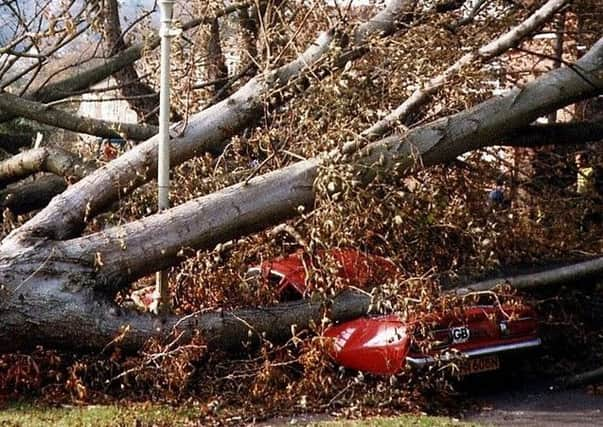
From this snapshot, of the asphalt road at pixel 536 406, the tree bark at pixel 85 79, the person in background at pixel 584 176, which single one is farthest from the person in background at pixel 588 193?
the tree bark at pixel 85 79

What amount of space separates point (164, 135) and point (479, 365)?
322 centimetres

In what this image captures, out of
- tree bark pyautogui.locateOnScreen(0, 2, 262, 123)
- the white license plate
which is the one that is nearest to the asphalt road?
the white license plate

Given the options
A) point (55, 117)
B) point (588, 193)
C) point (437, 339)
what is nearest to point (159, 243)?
point (437, 339)

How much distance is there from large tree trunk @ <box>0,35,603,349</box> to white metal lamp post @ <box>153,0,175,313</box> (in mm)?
225

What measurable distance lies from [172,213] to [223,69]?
4927 mm

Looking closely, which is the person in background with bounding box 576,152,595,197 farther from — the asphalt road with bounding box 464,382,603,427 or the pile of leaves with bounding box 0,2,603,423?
the asphalt road with bounding box 464,382,603,427

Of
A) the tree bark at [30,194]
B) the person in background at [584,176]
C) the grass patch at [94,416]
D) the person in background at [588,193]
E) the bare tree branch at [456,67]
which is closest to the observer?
the grass patch at [94,416]

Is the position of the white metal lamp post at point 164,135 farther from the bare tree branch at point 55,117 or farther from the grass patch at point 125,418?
the bare tree branch at point 55,117

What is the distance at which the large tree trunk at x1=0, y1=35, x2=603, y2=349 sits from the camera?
684cm

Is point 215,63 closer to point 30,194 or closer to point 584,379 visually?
point 30,194

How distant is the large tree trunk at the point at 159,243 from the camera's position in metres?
6.84

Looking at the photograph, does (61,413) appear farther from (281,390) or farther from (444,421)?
(444,421)

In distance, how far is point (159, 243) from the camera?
283 inches

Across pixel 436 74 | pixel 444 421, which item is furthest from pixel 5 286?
pixel 436 74
